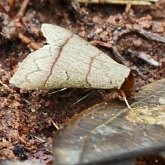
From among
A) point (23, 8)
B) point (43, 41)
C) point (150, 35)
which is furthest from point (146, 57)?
point (23, 8)

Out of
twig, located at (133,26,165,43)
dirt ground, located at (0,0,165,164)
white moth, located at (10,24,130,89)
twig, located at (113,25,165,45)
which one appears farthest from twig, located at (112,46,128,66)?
white moth, located at (10,24,130,89)

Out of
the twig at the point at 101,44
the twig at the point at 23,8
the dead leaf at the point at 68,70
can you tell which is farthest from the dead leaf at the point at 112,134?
the twig at the point at 23,8

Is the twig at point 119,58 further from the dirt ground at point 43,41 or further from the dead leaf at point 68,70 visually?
the dead leaf at point 68,70

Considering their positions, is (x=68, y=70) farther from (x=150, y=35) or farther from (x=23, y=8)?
(x=23, y=8)

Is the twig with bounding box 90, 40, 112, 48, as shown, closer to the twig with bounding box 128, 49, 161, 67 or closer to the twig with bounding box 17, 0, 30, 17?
the twig with bounding box 128, 49, 161, 67

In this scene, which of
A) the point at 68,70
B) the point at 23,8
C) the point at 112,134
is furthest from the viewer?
the point at 23,8
